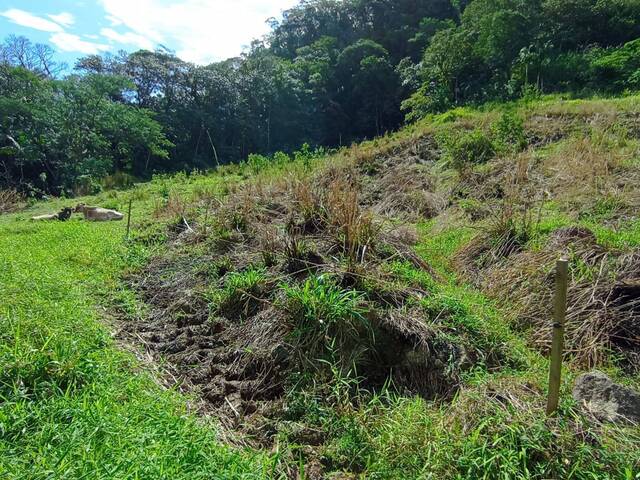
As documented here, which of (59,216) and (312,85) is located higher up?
(312,85)

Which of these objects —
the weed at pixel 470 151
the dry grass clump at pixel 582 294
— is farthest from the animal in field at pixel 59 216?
the dry grass clump at pixel 582 294

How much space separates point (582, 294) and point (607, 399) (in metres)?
1.56

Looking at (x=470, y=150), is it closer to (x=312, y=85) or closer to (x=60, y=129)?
(x=60, y=129)

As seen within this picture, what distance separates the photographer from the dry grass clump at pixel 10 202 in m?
12.3

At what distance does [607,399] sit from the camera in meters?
2.28

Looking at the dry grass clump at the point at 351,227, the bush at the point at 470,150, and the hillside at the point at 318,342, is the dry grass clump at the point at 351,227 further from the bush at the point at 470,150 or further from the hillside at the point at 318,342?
the bush at the point at 470,150

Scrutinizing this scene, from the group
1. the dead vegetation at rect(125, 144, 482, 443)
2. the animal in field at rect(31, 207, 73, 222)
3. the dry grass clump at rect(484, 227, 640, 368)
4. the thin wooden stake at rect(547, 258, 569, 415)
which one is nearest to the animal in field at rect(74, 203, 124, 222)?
the animal in field at rect(31, 207, 73, 222)

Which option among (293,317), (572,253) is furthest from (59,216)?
(572,253)

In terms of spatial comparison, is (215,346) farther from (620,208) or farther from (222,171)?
(222,171)

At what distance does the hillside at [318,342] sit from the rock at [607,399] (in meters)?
0.07

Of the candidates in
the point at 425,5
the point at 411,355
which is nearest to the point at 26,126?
the point at 411,355

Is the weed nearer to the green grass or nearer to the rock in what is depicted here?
the rock

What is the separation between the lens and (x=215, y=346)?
3.51 meters

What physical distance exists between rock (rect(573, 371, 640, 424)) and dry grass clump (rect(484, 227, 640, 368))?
84cm
